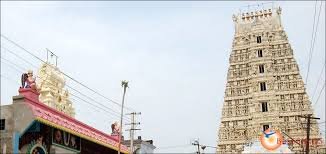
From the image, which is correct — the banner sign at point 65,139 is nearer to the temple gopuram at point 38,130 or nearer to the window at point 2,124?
the temple gopuram at point 38,130

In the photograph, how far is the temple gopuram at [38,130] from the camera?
24312mm

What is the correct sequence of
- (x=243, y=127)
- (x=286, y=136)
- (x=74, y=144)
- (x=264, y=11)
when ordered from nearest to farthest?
(x=74, y=144), (x=286, y=136), (x=243, y=127), (x=264, y=11)

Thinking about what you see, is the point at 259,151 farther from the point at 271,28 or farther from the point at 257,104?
the point at 271,28

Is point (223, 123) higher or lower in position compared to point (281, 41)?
lower

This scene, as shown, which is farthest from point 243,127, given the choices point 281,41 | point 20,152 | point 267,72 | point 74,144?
point 20,152

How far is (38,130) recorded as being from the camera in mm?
25219

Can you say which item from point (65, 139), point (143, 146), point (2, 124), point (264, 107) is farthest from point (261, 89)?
point (2, 124)

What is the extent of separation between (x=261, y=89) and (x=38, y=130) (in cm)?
5204

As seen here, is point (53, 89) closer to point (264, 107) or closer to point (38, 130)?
point (38, 130)

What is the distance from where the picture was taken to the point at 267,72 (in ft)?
239

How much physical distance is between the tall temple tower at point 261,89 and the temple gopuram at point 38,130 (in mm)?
41950

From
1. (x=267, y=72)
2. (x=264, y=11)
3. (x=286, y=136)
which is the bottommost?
(x=286, y=136)

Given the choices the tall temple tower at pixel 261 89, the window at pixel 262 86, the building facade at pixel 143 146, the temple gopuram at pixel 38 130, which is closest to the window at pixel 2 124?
the temple gopuram at pixel 38 130

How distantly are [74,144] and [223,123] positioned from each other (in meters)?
47.2
